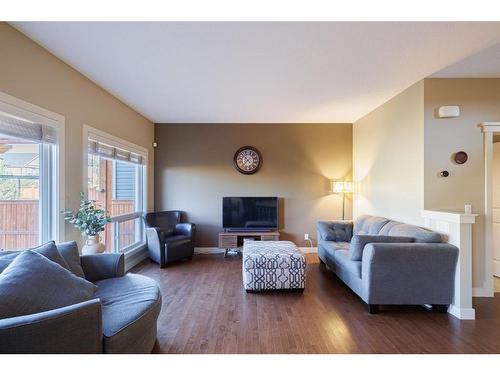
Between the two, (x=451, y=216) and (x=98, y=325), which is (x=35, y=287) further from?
(x=451, y=216)

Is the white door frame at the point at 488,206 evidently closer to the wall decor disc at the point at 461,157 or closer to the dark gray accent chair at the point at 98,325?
the wall decor disc at the point at 461,157

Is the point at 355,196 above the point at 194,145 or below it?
below

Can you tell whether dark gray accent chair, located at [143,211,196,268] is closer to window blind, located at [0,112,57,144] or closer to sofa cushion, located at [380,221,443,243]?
window blind, located at [0,112,57,144]

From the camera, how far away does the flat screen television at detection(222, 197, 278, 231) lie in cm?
480

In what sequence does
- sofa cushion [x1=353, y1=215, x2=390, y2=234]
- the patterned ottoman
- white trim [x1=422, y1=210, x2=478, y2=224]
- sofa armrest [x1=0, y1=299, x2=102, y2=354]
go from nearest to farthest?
1. sofa armrest [x1=0, y1=299, x2=102, y2=354]
2. white trim [x1=422, y1=210, x2=478, y2=224]
3. the patterned ottoman
4. sofa cushion [x1=353, y1=215, x2=390, y2=234]

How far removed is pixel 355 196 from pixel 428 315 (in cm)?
270

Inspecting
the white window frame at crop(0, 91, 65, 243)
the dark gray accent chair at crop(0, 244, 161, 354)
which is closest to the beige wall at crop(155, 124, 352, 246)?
the white window frame at crop(0, 91, 65, 243)

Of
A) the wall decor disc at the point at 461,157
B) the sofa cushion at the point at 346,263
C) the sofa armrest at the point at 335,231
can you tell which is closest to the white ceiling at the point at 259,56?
the wall decor disc at the point at 461,157

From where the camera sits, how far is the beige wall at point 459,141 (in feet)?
9.44

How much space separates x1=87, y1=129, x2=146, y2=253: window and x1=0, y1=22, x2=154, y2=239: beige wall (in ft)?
0.75

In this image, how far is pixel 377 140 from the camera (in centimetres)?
401

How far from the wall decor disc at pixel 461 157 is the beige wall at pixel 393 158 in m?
0.38
